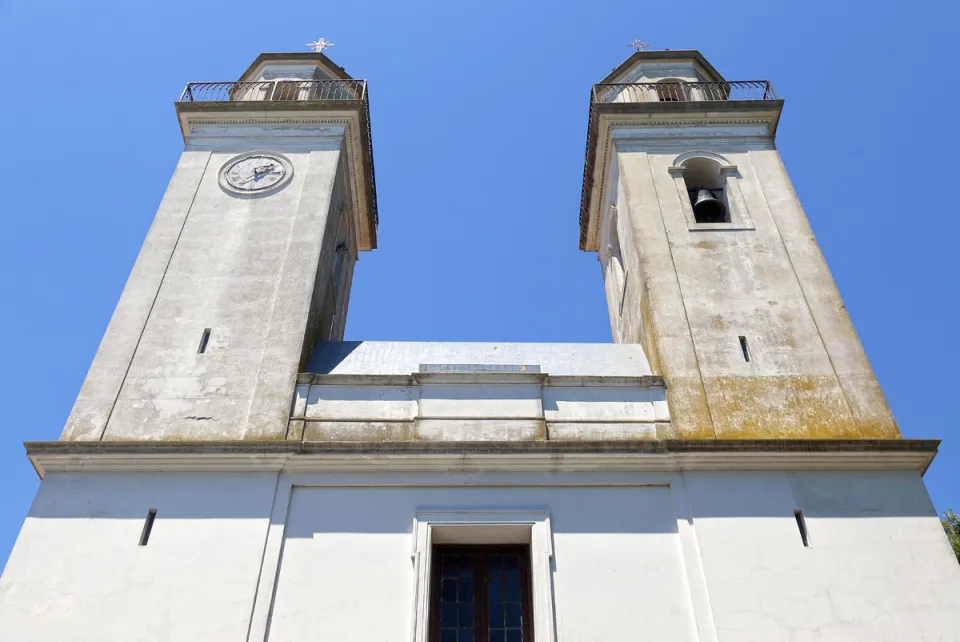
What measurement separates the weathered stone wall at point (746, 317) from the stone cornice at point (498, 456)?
1.73ft

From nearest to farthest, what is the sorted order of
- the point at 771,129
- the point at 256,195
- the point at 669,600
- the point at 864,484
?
the point at 669,600 → the point at 864,484 → the point at 256,195 → the point at 771,129

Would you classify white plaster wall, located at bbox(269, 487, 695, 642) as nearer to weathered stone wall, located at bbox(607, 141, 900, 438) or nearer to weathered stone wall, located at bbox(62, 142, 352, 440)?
weathered stone wall, located at bbox(62, 142, 352, 440)

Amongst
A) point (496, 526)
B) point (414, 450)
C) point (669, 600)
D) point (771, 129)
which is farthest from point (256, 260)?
point (771, 129)

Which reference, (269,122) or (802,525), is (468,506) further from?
(269,122)

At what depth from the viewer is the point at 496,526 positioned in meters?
12.1

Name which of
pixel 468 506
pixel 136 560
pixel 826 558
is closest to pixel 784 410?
pixel 826 558

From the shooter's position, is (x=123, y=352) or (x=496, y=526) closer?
(x=496, y=526)

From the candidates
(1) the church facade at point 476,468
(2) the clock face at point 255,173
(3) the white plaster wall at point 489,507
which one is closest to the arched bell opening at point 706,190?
(1) the church facade at point 476,468

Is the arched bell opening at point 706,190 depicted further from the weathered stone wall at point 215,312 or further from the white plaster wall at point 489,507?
the weathered stone wall at point 215,312

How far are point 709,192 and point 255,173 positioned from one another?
9.63 metres

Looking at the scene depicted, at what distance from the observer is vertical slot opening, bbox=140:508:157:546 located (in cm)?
1192

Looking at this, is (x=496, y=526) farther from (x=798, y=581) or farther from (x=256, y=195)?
(x=256, y=195)

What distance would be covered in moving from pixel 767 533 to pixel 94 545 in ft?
30.3

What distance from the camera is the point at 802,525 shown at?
1220 centimetres
